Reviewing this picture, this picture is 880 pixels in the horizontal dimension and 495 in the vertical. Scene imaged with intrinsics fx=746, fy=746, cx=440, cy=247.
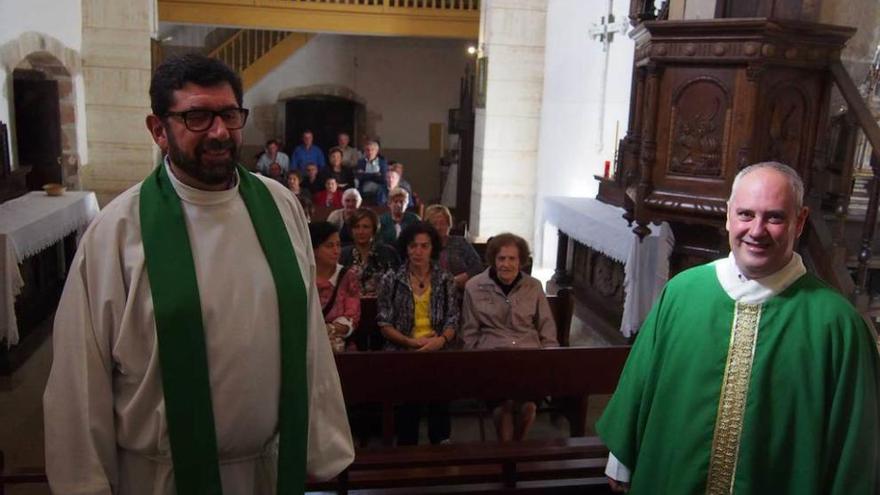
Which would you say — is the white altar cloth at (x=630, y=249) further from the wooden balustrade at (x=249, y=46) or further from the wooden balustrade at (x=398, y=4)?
the wooden balustrade at (x=249, y=46)

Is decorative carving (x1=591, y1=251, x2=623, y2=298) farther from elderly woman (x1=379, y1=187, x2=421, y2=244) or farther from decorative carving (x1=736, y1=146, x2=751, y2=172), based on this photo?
decorative carving (x1=736, y1=146, x2=751, y2=172)

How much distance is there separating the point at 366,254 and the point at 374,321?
65 cm

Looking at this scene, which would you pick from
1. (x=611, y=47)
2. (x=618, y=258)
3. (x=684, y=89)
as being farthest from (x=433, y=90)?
(x=684, y=89)

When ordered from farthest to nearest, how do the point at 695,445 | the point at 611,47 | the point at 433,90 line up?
the point at 433,90 < the point at 611,47 < the point at 695,445

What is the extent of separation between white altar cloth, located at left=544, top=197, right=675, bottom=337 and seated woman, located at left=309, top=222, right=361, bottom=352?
2.11 m

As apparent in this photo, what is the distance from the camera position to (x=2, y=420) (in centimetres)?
421

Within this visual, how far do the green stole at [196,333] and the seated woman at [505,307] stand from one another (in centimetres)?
214

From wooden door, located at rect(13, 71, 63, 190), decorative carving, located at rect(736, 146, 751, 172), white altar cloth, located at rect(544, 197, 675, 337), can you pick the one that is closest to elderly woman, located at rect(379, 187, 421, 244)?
white altar cloth, located at rect(544, 197, 675, 337)

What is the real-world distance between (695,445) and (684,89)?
235 centimetres

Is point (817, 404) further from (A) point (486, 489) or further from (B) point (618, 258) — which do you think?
(B) point (618, 258)

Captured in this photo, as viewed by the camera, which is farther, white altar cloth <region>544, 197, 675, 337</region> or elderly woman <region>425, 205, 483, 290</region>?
elderly woman <region>425, 205, 483, 290</region>

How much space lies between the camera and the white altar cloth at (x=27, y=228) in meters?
4.77

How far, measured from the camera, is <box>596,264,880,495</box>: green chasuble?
1.83 metres

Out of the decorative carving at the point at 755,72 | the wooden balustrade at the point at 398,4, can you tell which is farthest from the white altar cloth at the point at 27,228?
the wooden balustrade at the point at 398,4
